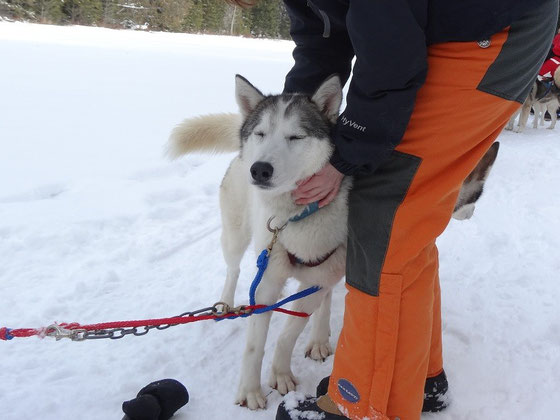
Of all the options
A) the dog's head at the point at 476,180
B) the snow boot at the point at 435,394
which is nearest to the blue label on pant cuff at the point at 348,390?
the snow boot at the point at 435,394

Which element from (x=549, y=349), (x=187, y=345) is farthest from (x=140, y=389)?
(x=549, y=349)

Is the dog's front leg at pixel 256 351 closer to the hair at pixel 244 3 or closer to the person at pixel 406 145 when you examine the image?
the person at pixel 406 145

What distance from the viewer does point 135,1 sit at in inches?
1056

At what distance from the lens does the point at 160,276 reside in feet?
8.43

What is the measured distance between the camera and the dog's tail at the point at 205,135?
2324mm

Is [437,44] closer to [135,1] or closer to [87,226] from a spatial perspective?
[87,226]

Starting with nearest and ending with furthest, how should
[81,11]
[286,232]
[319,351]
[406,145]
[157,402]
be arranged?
[406,145], [157,402], [286,232], [319,351], [81,11]

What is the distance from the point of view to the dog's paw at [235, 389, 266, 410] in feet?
5.41

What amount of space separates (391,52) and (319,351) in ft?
4.36

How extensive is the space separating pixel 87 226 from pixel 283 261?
1963mm

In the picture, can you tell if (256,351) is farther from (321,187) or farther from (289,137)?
(289,137)

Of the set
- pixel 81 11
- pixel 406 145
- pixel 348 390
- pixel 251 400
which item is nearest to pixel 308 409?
pixel 348 390

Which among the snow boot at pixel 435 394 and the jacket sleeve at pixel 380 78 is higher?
the jacket sleeve at pixel 380 78

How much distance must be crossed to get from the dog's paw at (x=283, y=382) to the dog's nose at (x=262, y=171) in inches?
32.6
